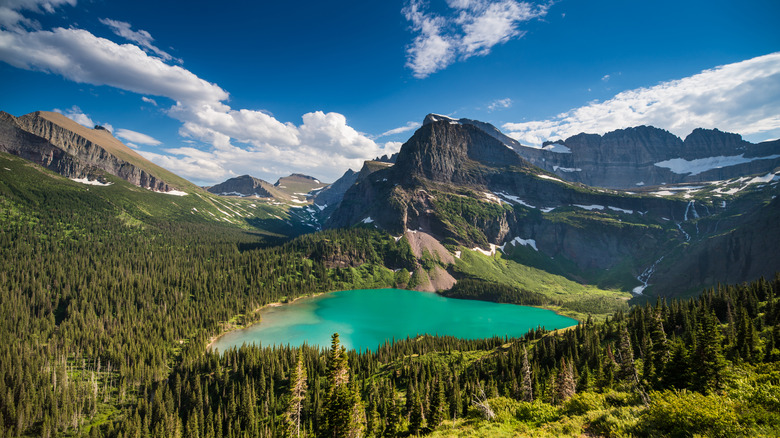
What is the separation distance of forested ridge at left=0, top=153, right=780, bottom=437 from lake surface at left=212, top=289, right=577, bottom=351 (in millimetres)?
10339

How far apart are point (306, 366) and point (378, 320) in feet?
173

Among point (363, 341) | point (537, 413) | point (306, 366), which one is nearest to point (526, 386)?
point (537, 413)

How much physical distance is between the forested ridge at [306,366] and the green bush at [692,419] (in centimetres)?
7

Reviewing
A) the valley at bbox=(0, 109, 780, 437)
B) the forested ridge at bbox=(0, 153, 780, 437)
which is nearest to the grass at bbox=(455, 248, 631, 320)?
the valley at bbox=(0, 109, 780, 437)

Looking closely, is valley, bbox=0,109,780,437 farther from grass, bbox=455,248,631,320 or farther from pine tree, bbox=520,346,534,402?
grass, bbox=455,248,631,320

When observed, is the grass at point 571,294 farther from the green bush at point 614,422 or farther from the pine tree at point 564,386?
the green bush at point 614,422

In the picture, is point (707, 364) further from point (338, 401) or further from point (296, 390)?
point (296, 390)

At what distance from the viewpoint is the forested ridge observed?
914 inches

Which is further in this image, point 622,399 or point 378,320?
point 378,320

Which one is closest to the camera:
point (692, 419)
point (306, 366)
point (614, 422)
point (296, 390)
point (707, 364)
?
point (692, 419)

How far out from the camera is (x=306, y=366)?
227ft

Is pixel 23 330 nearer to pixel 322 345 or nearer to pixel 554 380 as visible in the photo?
pixel 322 345

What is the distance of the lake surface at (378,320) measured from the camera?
9975 centimetres

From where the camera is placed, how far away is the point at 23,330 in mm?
92562
